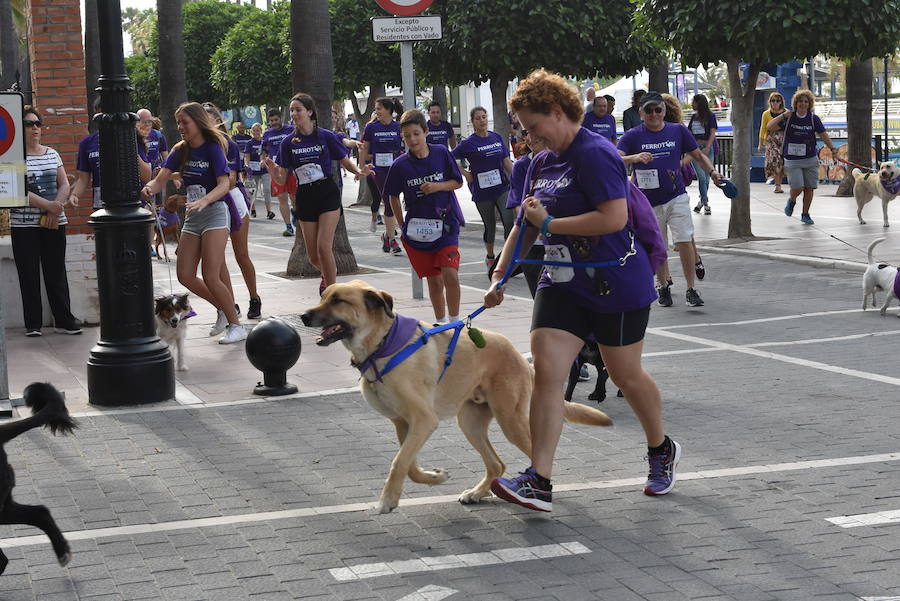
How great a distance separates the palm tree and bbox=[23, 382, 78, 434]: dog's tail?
10.3 metres

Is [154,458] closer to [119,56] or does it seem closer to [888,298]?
[119,56]

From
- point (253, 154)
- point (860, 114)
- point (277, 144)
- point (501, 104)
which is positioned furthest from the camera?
point (253, 154)

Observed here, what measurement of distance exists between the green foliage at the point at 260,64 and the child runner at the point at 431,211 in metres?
25.3

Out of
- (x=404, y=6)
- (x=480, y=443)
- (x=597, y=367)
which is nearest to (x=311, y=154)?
(x=404, y=6)

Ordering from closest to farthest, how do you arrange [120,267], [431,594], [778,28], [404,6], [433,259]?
[431,594], [120,267], [433,259], [404,6], [778,28]

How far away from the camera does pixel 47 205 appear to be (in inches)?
448

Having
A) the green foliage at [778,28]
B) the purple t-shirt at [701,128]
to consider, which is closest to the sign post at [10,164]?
the green foliage at [778,28]

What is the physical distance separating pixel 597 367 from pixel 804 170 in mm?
12386

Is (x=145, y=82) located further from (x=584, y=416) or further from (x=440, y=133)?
(x=584, y=416)

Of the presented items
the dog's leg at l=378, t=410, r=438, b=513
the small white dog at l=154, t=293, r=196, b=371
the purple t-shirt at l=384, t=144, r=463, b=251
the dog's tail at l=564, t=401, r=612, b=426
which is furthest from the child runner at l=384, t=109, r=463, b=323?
the dog's leg at l=378, t=410, r=438, b=513

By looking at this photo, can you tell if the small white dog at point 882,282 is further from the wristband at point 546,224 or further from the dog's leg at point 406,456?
the dog's leg at point 406,456

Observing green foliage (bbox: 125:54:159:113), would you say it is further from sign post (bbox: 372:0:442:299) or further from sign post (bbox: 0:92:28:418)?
sign post (bbox: 0:92:28:418)

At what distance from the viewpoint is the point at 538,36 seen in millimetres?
20938

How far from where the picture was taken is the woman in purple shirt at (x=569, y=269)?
18.1 ft
